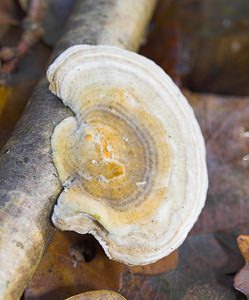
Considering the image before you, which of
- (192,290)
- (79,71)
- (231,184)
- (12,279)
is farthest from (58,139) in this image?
(231,184)

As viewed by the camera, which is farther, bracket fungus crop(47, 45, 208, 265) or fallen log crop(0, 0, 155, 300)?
bracket fungus crop(47, 45, 208, 265)

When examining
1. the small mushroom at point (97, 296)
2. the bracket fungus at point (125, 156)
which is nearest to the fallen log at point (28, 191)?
the bracket fungus at point (125, 156)

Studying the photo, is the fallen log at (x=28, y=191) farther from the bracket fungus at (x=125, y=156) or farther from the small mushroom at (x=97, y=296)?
the small mushroom at (x=97, y=296)

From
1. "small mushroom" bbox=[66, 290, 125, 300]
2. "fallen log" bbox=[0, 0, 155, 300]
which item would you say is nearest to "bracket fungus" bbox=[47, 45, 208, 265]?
"fallen log" bbox=[0, 0, 155, 300]

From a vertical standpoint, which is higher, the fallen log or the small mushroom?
the fallen log

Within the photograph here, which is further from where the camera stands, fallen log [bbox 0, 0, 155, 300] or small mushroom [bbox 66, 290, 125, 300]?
small mushroom [bbox 66, 290, 125, 300]

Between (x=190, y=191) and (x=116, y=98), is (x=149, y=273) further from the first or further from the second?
(x=116, y=98)

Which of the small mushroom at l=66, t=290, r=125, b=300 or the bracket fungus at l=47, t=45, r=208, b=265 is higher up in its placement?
the bracket fungus at l=47, t=45, r=208, b=265

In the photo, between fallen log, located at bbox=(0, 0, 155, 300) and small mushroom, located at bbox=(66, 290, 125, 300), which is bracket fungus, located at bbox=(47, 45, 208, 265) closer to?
fallen log, located at bbox=(0, 0, 155, 300)

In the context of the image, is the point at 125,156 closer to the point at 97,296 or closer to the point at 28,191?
the point at 28,191
